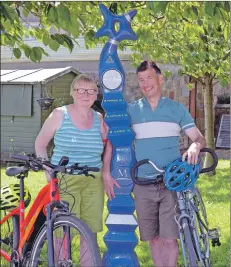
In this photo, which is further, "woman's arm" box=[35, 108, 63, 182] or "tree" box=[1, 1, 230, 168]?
"tree" box=[1, 1, 230, 168]

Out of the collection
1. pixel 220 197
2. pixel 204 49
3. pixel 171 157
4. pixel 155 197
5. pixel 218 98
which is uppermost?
pixel 204 49

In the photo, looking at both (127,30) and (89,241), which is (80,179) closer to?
(89,241)

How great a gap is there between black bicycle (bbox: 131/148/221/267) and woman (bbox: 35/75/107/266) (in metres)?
0.27

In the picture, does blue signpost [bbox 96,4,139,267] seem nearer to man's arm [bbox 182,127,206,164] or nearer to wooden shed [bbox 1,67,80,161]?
man's arm [bbox 182,127,206,164]

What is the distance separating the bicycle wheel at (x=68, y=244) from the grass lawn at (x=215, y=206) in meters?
1.64

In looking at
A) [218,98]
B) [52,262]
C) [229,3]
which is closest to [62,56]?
[218,98]

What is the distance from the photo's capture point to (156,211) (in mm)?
3543

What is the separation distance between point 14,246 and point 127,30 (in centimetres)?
149

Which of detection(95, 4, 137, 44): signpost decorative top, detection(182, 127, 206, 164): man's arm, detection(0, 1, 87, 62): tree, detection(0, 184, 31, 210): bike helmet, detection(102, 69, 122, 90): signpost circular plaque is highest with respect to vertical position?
detection(0, 1, 87, 62): tree

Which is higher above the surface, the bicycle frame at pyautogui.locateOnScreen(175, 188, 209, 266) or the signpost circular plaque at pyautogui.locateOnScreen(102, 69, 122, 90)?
the signpost circular plaque at pyautogui.locateOnScreen(102, 69, 122, 90)

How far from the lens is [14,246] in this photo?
377cm

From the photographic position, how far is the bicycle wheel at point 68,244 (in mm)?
3109

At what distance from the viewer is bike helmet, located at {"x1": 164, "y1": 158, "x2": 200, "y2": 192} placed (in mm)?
3248

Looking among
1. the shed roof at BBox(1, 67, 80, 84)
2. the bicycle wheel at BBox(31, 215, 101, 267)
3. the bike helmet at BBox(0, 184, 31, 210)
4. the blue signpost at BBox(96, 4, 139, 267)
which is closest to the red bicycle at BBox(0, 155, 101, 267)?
the bicycle wheel at BBox(31, 215, 101, 267)
